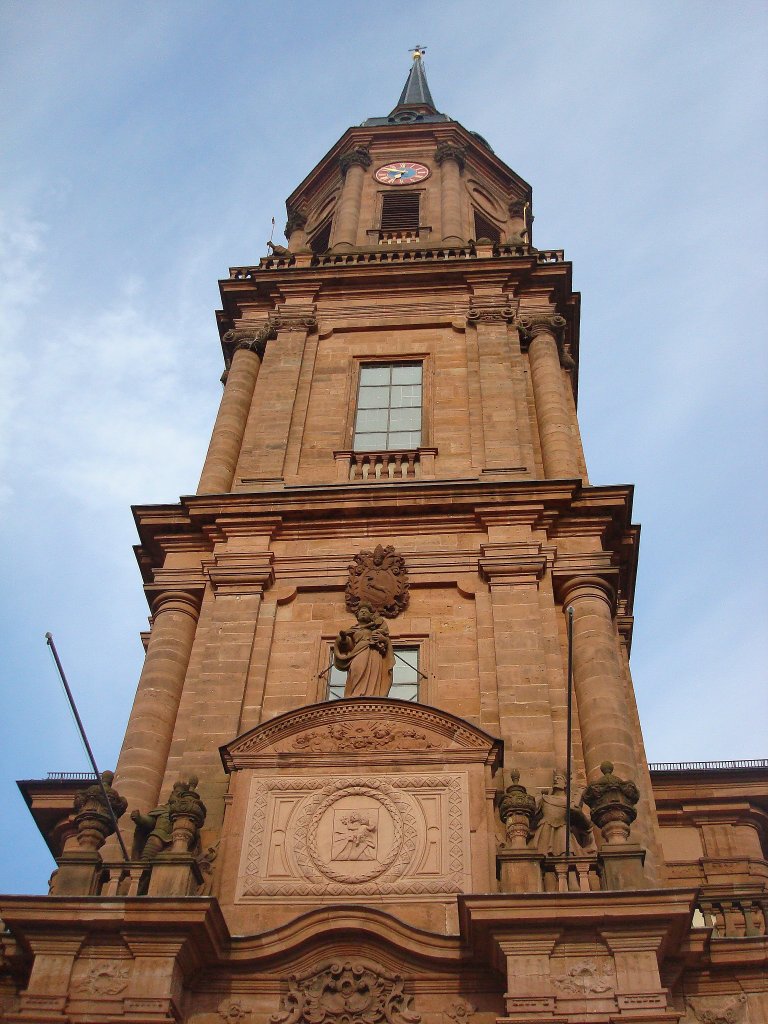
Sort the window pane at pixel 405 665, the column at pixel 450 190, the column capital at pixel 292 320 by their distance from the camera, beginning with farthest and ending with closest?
the column at pixel 450 190 → the column capital at pixel 292 320 → the window pane at pixel 405 665

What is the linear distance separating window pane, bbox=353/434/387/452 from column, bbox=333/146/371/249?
7038 millimetres

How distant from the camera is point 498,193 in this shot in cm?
3200

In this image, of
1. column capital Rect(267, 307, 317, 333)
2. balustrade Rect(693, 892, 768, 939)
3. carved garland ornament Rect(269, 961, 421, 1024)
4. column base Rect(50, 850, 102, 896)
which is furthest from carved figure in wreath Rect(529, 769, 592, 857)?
column capital Rect(267, 307, 317, 333)

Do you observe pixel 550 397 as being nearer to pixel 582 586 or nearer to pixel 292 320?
pixel 582 586

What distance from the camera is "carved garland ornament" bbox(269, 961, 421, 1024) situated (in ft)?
40.3

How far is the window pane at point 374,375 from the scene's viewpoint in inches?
900

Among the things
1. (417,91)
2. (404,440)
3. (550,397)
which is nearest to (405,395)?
(404,440)

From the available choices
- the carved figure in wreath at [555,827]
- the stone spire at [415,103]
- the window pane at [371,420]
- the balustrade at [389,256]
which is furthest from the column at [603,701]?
the stone spire at [415,103]

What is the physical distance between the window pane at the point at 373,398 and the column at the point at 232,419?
6.58 ft

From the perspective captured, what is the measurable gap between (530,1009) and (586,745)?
4.33m

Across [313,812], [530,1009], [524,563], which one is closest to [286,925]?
[313,812]

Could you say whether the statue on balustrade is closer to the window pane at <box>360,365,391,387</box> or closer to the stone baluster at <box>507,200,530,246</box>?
the window pane at <box>360,365,391,387</box>

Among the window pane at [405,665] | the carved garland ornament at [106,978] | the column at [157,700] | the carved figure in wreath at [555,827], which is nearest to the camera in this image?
the carved garland ornament at [106,978]

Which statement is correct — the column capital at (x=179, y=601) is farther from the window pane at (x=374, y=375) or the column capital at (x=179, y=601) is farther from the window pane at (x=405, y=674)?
the window pane at (x=374, y=375)
